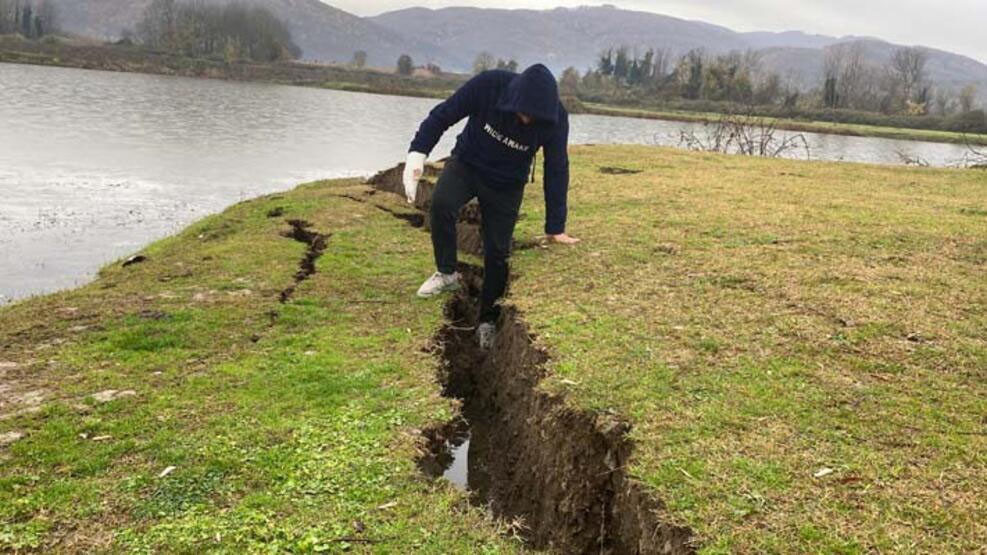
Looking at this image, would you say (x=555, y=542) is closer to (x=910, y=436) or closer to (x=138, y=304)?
(x=910, y=436)

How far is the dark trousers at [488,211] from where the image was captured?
7980 millimetres

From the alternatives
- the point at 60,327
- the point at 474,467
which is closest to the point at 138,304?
the point at 60,327

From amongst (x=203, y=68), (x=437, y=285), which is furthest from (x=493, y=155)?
(x=203, y=68)

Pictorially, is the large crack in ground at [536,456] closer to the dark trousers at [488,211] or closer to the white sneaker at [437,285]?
the dark trousers at [488,211]

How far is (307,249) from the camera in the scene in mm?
11117

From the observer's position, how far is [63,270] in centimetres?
1277

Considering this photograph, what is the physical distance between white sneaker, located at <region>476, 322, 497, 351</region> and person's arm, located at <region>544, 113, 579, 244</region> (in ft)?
5.06

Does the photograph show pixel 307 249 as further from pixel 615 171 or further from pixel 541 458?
pixel 615 171

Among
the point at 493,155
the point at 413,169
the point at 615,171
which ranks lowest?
the point at 615,171

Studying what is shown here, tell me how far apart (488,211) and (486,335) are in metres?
1.36

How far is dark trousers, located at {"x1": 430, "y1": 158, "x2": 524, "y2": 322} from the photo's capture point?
798 centimetres

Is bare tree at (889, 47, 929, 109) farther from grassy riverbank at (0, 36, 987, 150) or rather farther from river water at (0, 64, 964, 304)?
river water at (0, 64, 964, 304)

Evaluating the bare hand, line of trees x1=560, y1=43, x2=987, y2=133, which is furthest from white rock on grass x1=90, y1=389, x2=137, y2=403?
line of trees x1=560, y1=43, x2=987, y2=133

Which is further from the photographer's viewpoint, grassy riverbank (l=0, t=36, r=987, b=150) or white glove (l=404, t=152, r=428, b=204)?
Result: grassy riverbank (l=0, t=36, r=987, b=150)
